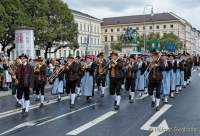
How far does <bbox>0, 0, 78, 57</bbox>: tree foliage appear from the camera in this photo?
50688 millimetres

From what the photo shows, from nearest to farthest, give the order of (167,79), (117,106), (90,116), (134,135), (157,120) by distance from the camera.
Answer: (134,135) → (157,120) → (90,116) → (117,106) → (167,79)

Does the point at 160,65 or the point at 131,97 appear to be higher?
the point at 160,65

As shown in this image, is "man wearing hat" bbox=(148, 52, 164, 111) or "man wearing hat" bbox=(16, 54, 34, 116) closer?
"man wearing hat" bbox=(16, 54, 34, 116)

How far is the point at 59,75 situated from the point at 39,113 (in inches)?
142

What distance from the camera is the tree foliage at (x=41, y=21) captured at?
166 feet

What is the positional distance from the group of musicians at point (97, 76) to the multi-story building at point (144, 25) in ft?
413

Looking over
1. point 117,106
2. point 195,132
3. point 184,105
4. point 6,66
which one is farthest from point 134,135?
point 6,66

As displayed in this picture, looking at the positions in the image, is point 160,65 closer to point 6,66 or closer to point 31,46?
point 6,66

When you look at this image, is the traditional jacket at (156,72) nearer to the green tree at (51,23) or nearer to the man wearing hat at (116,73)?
the man wearing hat at (116,73)

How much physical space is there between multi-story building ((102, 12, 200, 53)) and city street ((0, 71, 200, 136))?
129 meters

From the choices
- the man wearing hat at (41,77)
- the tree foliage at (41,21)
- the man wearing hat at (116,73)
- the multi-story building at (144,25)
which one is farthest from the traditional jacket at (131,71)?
the multi-story building at (144,25)

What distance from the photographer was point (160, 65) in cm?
1471

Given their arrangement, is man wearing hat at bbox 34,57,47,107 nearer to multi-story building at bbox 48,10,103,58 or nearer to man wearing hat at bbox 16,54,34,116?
man wearing hat at bbox 16,54,34,116

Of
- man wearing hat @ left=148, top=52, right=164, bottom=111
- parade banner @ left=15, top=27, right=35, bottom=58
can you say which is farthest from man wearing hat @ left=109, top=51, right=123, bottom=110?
parade banner @ left=15, top=27, right=35, bottom=58
